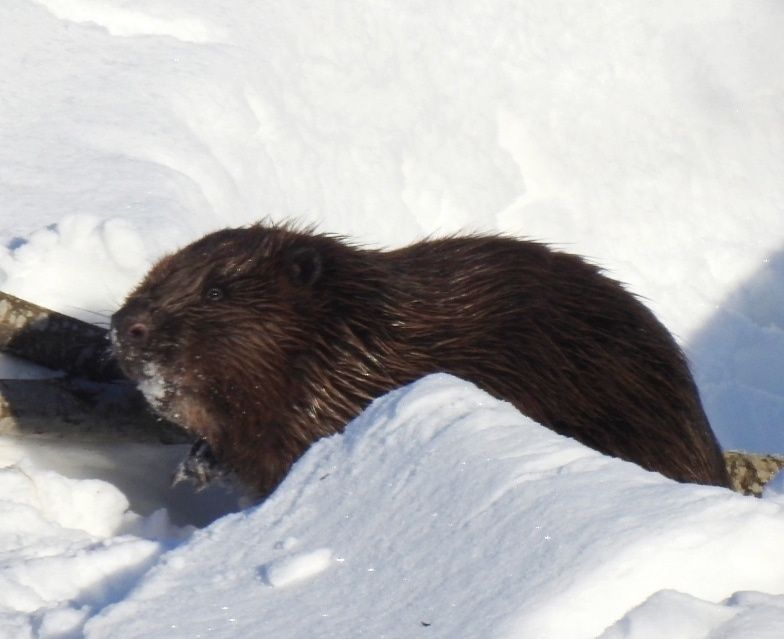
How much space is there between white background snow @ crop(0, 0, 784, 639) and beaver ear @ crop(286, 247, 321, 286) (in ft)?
2.12

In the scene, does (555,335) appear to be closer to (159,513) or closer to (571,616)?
(159,513)

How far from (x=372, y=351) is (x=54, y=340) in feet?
2.83

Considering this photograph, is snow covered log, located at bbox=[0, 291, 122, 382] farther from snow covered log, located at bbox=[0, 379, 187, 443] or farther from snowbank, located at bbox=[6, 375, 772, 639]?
snowbank, located at bbox=[6, 375, 772, 639]

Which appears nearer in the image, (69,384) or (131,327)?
(131,327)

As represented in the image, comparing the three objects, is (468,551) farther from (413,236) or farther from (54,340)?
(413,236)

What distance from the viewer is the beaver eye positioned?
3.30 m

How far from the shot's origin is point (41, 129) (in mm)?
4453

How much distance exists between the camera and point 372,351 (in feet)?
10.6

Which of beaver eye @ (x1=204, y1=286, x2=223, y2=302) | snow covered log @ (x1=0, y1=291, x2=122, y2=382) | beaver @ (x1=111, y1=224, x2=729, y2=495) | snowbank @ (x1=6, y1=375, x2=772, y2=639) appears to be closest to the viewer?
snowbank @ (x1=6, y1=375, x2=772, y2=639)

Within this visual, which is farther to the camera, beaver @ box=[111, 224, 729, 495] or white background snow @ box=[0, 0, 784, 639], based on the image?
beaver @ box=[111, 224, 729, 495]

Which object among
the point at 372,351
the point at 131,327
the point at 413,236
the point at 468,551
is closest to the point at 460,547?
the point at 468,551

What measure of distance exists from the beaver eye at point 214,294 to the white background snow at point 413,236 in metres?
0.53

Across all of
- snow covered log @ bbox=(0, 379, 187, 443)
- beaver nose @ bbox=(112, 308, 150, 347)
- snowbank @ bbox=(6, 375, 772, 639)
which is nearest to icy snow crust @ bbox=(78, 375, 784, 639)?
snowbank @ bbox=(6, 375, 772, 639)

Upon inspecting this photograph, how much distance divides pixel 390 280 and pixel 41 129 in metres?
1.70
